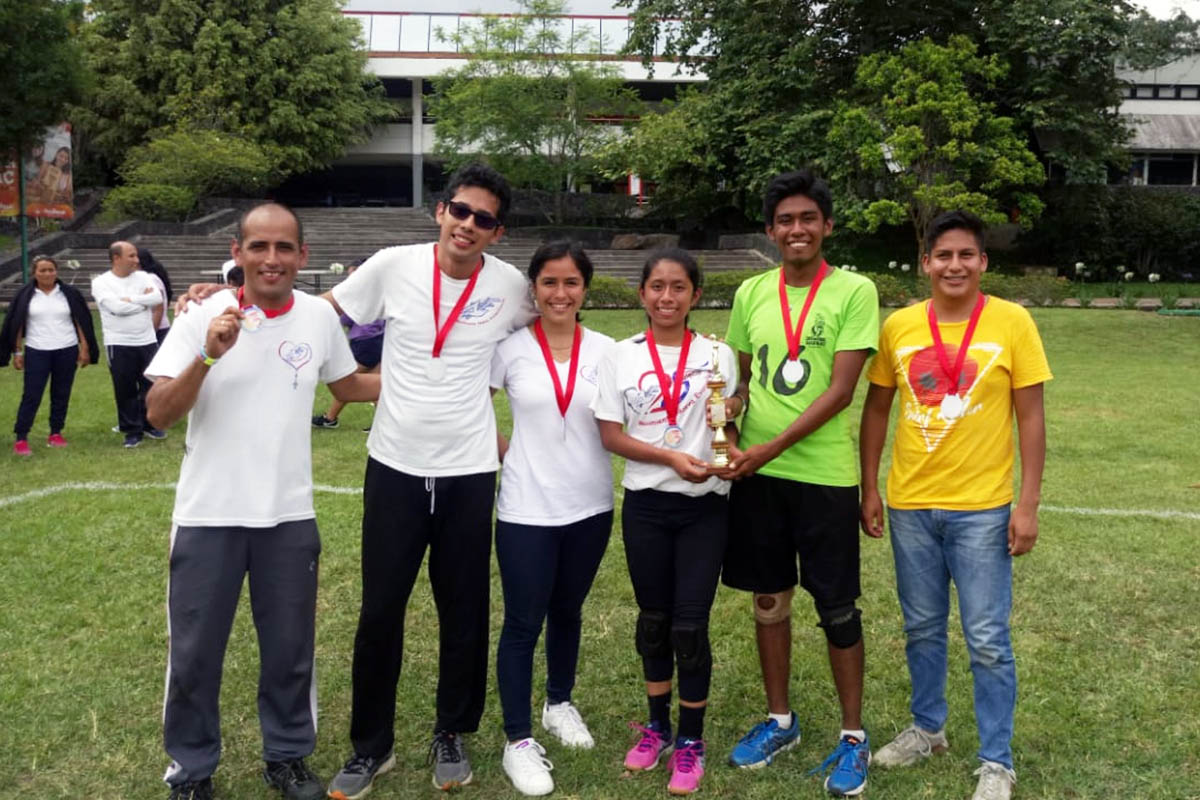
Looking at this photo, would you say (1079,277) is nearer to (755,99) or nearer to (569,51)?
(755,99)

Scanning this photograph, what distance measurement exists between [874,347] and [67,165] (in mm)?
26854

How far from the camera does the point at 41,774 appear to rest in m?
3.85

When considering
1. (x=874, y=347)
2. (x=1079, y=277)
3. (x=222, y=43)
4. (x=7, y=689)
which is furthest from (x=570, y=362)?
(x=222, y=43)

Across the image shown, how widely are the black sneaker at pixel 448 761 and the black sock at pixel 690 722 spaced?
78 cm

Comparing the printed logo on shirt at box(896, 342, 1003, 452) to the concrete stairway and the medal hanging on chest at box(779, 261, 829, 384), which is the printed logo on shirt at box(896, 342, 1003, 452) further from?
the concrete stairway

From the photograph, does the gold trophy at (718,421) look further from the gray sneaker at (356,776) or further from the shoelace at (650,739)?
the gray sneaker at (356,776)

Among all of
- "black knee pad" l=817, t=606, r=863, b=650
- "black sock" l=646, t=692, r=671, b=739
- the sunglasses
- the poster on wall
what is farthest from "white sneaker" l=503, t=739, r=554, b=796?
the poster on wall

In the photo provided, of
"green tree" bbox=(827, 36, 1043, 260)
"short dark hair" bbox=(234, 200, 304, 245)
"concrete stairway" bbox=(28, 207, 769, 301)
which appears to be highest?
"green tree" bbox=(827, 36, 1043, 260)

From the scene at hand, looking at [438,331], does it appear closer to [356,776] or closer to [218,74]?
[356,776]

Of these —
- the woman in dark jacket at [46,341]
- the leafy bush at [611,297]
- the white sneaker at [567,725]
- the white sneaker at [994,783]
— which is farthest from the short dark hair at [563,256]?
the leafy bush at [611,297]

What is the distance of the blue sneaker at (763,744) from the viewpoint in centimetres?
392

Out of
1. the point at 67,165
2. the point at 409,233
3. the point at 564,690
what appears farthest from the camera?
the point at 409,233

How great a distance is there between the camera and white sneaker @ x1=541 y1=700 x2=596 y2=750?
4.09 metres

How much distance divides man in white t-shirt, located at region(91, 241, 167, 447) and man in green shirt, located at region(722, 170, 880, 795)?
26.3 ft
